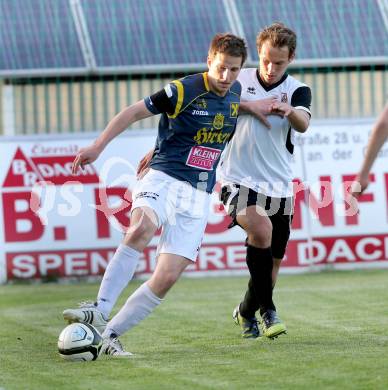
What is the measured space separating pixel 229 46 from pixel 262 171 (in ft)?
4.09

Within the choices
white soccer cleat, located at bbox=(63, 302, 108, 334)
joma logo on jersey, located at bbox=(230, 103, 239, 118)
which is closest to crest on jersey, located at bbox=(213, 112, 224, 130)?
joma logo on jersey, located at bbox=(230, 103, 239, 118)

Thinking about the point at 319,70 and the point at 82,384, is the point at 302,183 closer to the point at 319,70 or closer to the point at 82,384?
the point at 319,70

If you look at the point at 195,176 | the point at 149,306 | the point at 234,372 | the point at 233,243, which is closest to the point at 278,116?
the point at 195,176

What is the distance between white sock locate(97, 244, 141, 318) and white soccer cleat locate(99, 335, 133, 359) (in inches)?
6.2

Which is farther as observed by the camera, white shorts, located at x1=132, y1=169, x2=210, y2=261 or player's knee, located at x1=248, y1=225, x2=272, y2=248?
player's knee, located at x1=248, y1=225, x2=272, y2=248

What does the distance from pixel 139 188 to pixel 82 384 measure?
174 cm

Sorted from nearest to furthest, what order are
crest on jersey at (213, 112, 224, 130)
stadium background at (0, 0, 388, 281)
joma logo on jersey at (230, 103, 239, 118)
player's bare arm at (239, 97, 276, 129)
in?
crest on jersey at (213, 112, 224, 130) → joma logo on jersey at (230, 103, 239, 118) → player's bare arm at (239, 97, 276, 129) → stadium background at (0, 0, 388, 281)

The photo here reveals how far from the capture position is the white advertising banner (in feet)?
49.6

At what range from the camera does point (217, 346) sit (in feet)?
27.1

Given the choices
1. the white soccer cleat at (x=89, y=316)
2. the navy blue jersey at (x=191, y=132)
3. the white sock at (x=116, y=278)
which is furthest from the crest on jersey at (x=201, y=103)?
the white soccer cleat at (x=89, y=316)

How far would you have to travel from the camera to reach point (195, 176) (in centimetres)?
807

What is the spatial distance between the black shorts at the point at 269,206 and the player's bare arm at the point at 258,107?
1.76ft

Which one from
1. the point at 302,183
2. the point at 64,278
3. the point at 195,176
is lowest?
the point at 64,278

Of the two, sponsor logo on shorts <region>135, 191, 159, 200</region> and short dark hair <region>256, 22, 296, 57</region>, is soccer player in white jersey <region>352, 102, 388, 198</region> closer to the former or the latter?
sponsor logo on shorts <region>135, 191, 159, 200</region>
